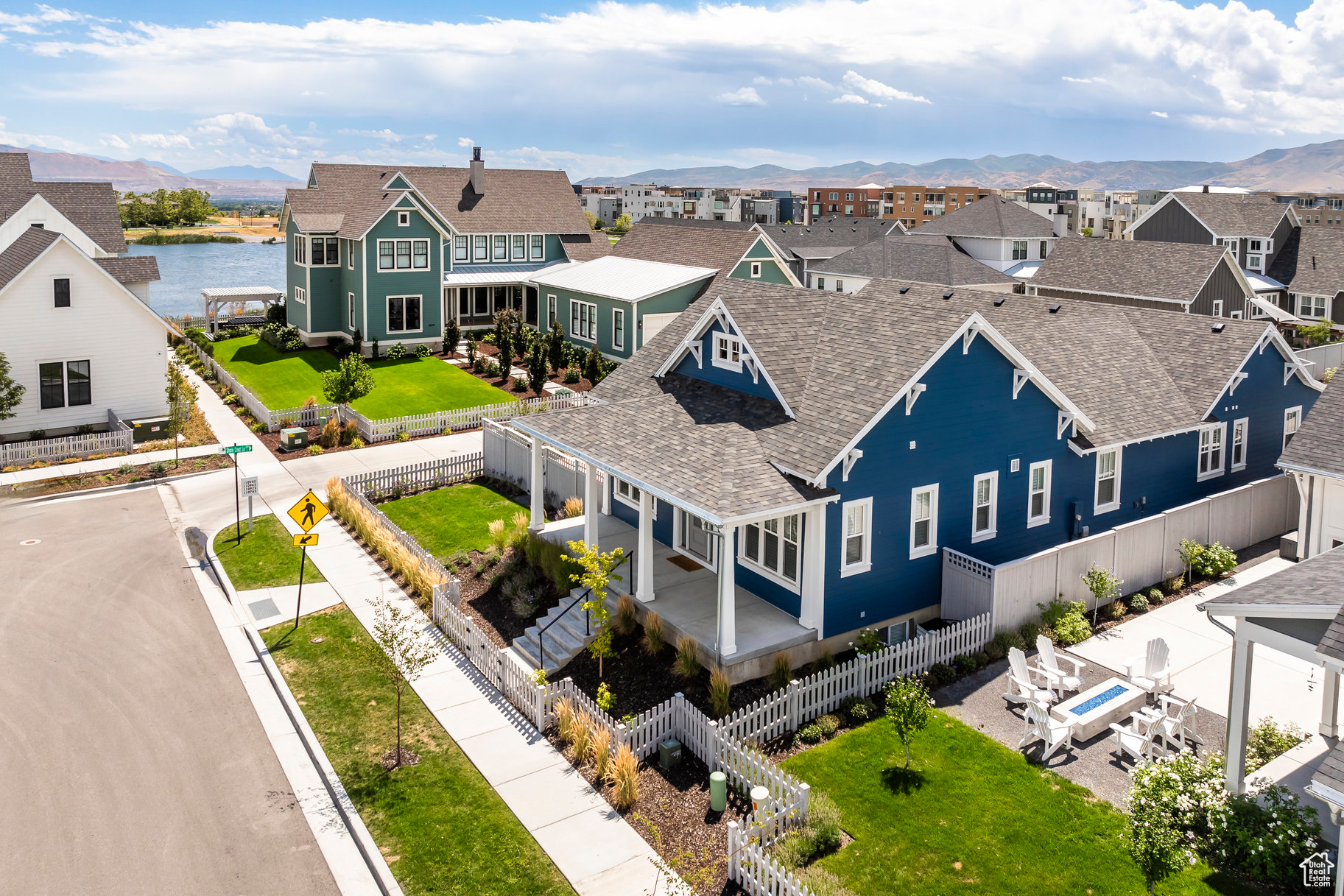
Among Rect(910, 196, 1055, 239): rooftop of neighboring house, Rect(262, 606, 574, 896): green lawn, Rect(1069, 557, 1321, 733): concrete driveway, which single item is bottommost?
Rect(262, 606, 574, 896): green lawn

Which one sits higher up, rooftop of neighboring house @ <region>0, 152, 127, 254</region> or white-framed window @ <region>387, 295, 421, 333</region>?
rooftop of neighboring house @ <region>0, 152, 127, 254</region>

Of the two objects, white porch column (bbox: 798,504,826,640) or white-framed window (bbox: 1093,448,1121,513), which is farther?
white-framed window (bbox: 1093,448,1121,513)

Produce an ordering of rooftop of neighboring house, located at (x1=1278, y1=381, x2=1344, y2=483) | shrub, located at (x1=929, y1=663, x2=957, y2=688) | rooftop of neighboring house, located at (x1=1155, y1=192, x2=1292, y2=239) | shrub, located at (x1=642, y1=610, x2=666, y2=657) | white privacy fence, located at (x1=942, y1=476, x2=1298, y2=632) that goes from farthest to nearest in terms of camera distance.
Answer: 1. rooftop of neighboring house, located at (x1=1155, y1=192, x2=1292, y2=239)
2. rooftop of neighboring house, located at (x1=1278, y1=381, x2=1344, y2=483)
3. white privacy fence, located at (x1=942, y1=476, x2=1298, y2=632)
4. shrub, located at (x1=642, y1=610, x2=666, y2=657)
5. shrub, located at (x1=929, y1=663, x2=957, y2=688)

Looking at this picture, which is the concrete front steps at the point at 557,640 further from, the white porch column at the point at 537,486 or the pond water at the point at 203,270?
the pond water at the point at 203,270

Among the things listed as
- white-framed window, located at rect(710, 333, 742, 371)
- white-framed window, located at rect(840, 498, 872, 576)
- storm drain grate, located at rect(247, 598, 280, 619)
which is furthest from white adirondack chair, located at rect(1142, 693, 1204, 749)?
storm drain grate, located at rect(247, 598, 280, 619)

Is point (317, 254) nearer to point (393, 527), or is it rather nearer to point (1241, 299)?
point (393, 527)

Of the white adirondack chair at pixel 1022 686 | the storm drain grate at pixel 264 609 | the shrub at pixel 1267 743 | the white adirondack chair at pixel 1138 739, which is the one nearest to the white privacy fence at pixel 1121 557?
the white adirondack chair at pixel 1022 686

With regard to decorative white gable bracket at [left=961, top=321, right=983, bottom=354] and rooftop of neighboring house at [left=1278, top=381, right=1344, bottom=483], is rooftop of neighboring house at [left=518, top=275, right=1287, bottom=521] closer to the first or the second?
decorative white gable bracket at [left=961, top=321, right=983, bottom=354]
